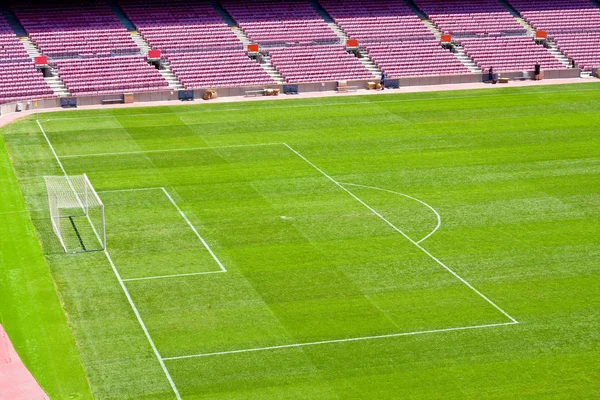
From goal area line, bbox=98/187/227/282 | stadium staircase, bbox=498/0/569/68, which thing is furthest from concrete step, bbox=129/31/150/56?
stadium staircase, bbox=498/0/569/68

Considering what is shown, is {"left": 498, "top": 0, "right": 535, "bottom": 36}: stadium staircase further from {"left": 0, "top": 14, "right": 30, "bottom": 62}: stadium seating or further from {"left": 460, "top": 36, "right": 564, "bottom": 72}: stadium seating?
{"left": 0, "top": 14, "right": 30, "bottom": 62}: stadium seating

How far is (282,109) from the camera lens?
66188 millimetres

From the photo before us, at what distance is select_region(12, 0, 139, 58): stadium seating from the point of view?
2913 inches

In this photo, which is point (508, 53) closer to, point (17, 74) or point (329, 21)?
point (329, 21)

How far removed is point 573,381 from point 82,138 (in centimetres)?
3605

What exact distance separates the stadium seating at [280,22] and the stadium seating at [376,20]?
183 centimetres

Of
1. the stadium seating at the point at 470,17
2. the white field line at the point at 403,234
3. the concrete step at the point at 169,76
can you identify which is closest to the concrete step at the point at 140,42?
the concrete step at the point at 169,76

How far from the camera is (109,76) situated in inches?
2817

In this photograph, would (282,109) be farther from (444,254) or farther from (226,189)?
(444,254)

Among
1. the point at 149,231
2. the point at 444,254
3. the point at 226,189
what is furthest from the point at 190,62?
the point at 444,254

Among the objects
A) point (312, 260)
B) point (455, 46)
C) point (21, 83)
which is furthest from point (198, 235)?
point (455, 46)

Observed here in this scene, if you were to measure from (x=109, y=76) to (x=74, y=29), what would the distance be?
23.2ft

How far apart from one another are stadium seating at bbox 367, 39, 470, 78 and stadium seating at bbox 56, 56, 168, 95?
57.5 feet

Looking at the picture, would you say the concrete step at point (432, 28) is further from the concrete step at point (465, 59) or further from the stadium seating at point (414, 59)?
the concrete step at point (465, 59)
